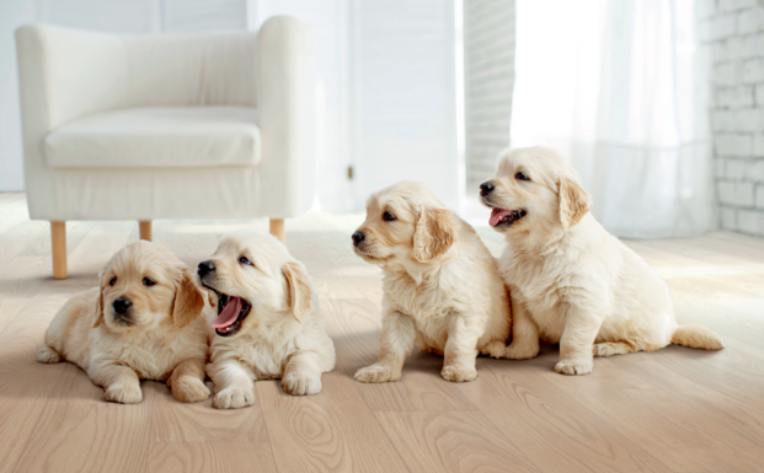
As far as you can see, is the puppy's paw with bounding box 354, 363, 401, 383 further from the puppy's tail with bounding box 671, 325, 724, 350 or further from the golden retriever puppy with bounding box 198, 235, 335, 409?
the puppy's tail with bounding box 671, 325, 724, 350

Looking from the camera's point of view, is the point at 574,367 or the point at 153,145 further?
the point at 153,145

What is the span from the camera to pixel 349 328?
2.31 m

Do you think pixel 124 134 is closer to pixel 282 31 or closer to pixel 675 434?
pixel 282 31

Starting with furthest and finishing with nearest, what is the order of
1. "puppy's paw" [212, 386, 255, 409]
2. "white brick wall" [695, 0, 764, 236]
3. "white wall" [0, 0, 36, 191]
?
"white wall" [0, 0, 36, 191]
"white brick wall" [695, 0, 764, 236]
"puppy's paw" [212, 386, 255, 409]

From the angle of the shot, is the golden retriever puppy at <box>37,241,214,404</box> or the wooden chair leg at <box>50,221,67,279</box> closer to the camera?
the golden retriever puppy at <box>37,241,214,404</box>

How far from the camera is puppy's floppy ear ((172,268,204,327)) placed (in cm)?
172

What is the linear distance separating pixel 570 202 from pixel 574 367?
0.34 m

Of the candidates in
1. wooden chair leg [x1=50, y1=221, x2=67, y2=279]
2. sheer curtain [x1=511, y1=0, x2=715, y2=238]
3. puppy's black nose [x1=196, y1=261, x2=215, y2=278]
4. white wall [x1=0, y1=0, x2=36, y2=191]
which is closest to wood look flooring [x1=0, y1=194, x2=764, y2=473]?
puppy's black nose [x1=196, y1=261, x2=215, y2=278]

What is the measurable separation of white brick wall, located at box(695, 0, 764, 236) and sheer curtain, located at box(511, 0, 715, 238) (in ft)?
0.31

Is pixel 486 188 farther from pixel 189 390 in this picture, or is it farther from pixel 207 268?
pixel 189 390

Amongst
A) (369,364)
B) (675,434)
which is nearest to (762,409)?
(675,434)

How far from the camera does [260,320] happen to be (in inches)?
68.6

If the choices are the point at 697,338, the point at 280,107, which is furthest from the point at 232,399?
the point at 280,107

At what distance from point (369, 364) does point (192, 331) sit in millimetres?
395
